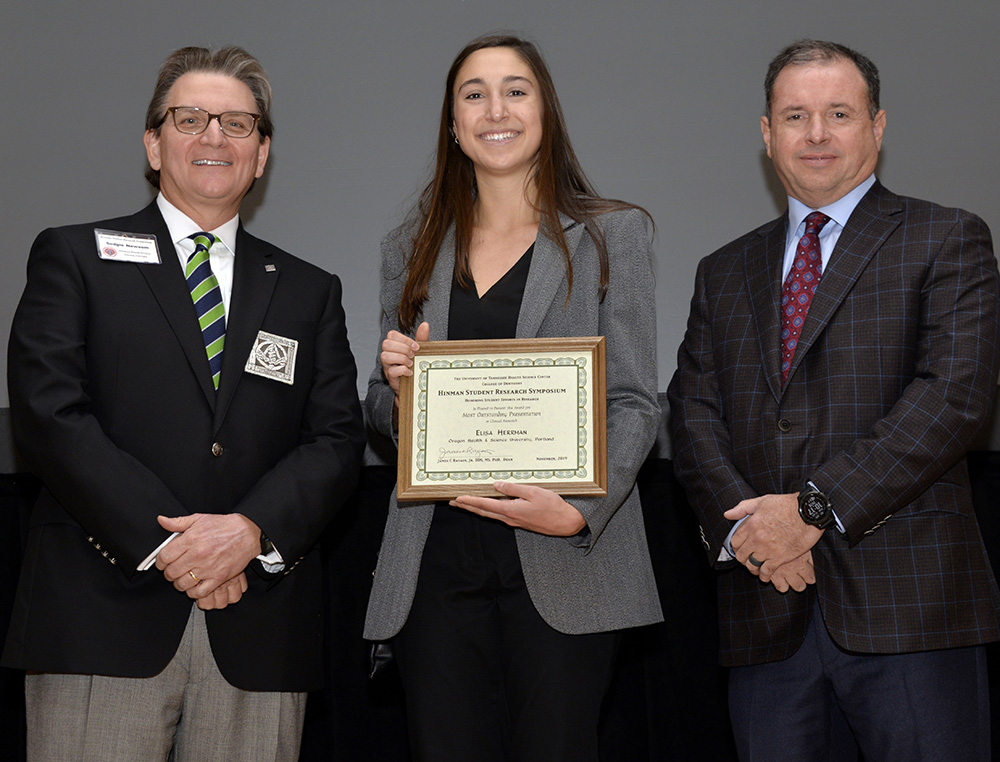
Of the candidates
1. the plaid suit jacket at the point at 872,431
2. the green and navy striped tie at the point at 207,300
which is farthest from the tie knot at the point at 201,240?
the plaid suit jacket at the point at 872,431

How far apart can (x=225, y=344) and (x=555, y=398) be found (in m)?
0.84

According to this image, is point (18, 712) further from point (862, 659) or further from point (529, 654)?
point (862, 659)

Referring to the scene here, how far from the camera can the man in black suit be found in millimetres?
2221

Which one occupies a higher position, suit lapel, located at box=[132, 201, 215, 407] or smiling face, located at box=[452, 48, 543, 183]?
smiling face, located at box=[452, 48, 543, 183]

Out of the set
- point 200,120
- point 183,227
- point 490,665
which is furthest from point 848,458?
point 200,120

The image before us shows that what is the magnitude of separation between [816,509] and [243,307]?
1.44 metres

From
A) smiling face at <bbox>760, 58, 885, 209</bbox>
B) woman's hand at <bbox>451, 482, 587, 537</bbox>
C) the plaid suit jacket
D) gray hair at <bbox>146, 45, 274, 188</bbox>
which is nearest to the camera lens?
woman's hand at <bbox>451, 482, 587, 537</bbox>

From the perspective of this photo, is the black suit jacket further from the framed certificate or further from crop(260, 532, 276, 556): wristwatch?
the framed certificate

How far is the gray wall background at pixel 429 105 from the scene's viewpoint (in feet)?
13.0

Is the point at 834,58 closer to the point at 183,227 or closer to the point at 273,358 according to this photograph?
the point at 273,358

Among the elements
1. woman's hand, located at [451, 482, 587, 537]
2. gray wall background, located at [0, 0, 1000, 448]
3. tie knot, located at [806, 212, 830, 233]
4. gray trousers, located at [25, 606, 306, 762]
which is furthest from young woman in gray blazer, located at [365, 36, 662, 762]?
gray wall background, located at [0, 0, 1000, 448]

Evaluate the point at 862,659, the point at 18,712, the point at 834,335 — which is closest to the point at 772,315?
the point at 834,335

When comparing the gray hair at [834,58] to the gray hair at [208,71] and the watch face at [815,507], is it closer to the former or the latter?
the watch face at [815,507]

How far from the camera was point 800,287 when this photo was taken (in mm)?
2508
